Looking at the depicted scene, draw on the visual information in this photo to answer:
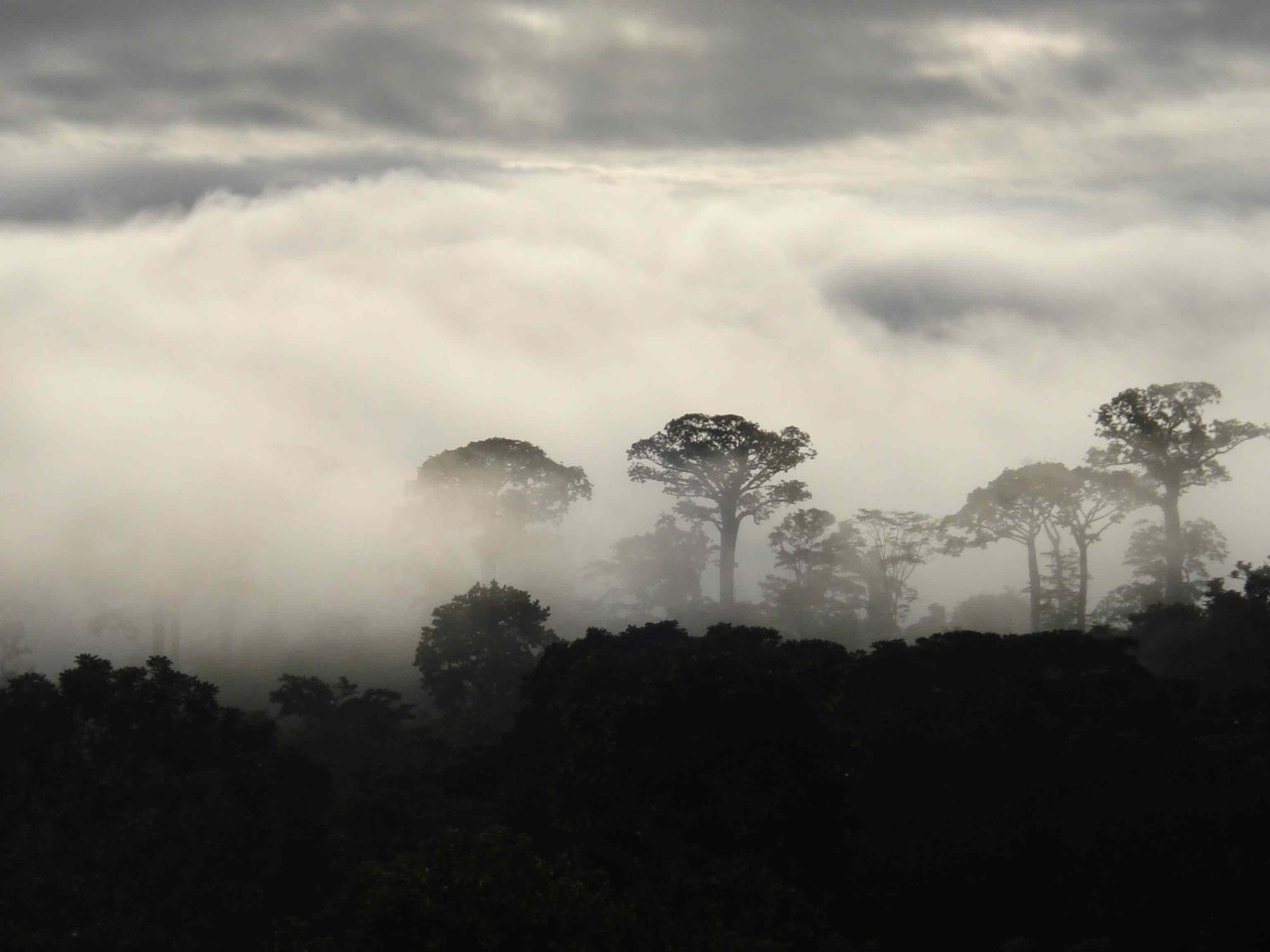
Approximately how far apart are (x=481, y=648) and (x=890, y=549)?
2018 inches

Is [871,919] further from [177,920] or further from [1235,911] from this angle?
[177,920]

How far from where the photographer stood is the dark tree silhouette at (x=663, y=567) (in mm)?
134875

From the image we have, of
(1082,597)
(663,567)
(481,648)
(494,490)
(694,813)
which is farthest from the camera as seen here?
(663,567)

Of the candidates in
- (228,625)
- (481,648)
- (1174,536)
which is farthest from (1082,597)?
(228,625)

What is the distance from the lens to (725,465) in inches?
4358

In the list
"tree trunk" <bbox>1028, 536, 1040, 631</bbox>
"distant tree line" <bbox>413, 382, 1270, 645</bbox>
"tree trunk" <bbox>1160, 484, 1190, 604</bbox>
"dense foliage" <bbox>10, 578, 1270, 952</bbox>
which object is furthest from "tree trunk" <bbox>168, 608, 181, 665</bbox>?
"tree trunk" <bbox>1160, 484, 1190, 604</bbox>

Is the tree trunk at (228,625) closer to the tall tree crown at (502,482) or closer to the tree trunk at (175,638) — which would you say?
the tree trunk at (175,638)

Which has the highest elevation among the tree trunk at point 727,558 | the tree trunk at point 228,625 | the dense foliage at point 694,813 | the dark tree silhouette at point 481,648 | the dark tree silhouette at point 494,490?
the dark tree silhouette at point 494,490

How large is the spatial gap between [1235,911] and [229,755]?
36.5 meters

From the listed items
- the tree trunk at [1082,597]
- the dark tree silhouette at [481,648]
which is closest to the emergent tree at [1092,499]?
the tree trunk at [1082,597]

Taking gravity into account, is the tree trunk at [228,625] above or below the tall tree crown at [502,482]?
below

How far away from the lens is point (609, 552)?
152 meters

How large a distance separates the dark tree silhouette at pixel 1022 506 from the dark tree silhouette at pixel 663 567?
31.3 metres

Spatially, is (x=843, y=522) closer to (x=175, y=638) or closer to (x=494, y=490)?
(x=494, y=490)
